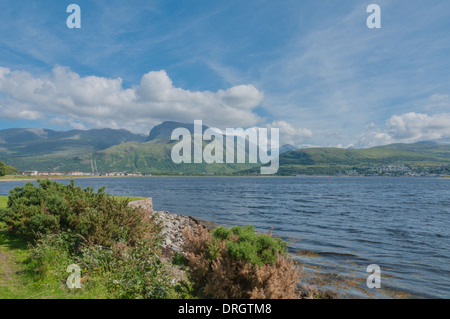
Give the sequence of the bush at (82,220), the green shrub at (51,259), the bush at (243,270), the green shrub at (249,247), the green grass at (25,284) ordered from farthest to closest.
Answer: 1. the bush at (82,220)
2. the green shrub at (51,259)
3. the green grass at (25,284)
4. the green shrub at (249,247)
5. the bush at (243,270)

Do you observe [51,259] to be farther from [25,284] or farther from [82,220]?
[82,220]

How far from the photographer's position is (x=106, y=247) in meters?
11.0

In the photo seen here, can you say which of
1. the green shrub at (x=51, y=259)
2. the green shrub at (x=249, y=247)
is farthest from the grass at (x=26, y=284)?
the green shrub at (x=249, y=247)

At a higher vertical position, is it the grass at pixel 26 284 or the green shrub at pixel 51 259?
the green shrub at pixel 51 259

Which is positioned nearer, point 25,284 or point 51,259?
point 25,284

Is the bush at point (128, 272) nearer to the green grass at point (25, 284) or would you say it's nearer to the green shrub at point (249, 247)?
the green grass at point (25, 284)

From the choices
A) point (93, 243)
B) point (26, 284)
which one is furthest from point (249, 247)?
point (26, 284)

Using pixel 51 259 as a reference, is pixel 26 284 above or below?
below

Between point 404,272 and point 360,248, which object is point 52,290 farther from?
point 360,248

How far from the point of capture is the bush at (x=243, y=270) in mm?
7000

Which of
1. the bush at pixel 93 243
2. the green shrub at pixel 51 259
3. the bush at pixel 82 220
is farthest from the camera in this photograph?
the bush at pixel 82 220

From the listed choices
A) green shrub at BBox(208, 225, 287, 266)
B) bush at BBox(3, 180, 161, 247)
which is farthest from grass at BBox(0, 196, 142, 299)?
green shrub at BBox(208, 225, 287, 266)

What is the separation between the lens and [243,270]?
7.12 m

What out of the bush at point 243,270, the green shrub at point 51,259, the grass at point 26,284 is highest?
the bush at point 243,270
